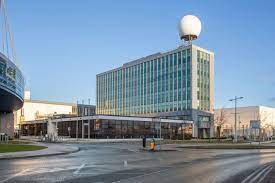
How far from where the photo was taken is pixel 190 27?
4560 inches

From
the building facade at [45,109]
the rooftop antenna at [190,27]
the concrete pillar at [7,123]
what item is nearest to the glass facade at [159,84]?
the rooftop antenna at [190,27]

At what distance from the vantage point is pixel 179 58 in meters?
122

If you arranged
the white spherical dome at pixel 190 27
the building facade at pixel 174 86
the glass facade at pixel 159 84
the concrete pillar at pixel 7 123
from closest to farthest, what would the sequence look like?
the concrete pillar at pixel 7 123
the white spherical dome at pixel 190 27
the building facade at pixel 174 86
the glass facade at pixel 159 84

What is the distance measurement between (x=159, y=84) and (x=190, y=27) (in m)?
21.9

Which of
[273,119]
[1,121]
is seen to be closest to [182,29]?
[1,121]

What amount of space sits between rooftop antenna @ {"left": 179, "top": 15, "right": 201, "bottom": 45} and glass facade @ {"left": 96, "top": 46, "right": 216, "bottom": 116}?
3.76 metres

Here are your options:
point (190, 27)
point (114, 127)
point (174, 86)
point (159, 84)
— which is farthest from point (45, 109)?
point (114, 127)

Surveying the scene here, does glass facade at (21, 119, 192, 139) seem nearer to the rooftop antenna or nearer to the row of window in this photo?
the row of window

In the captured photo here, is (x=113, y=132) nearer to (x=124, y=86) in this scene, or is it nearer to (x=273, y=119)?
(x=124, y=86)

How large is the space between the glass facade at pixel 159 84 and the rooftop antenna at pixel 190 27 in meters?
3.76

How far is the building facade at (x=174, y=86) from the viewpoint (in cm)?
11784

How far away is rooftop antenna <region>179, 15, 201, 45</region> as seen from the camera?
115500 millimetres

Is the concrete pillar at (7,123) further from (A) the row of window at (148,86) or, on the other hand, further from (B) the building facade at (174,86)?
(A) the row of window at (148,86)

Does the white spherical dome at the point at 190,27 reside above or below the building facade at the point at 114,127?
above
